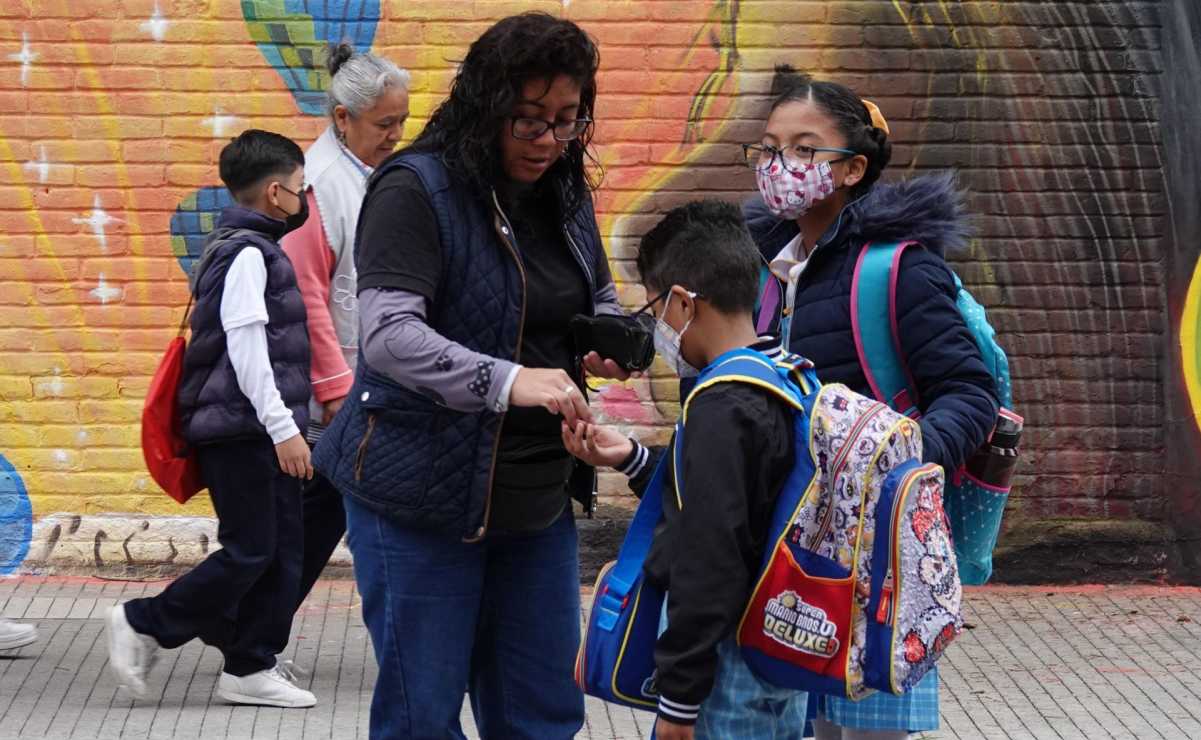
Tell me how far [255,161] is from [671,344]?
7.59ft

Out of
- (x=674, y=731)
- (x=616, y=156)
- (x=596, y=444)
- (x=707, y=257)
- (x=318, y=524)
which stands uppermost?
(x=707, y=257)

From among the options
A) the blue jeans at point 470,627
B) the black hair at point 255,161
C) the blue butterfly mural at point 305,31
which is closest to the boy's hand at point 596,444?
the blue jeans at point 470,627

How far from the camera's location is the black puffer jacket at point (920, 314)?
11.3 feet

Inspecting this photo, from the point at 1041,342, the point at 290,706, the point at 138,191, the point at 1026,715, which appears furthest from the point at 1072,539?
the point at 138,191

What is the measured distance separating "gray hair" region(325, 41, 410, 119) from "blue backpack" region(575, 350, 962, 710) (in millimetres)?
2477

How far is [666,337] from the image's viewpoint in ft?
10.8

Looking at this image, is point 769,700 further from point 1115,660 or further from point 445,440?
point 1115,660

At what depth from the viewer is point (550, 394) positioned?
10.3 ft

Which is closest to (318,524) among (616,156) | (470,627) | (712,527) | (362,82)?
(362,82)

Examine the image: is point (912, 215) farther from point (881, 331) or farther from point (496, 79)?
point (496, 79)

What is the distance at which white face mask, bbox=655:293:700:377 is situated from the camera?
128 inches

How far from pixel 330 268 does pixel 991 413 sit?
2467mm

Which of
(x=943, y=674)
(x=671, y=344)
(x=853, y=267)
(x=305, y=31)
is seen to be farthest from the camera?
(x=305, y=31)

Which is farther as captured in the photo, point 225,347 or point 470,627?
point 225,347
